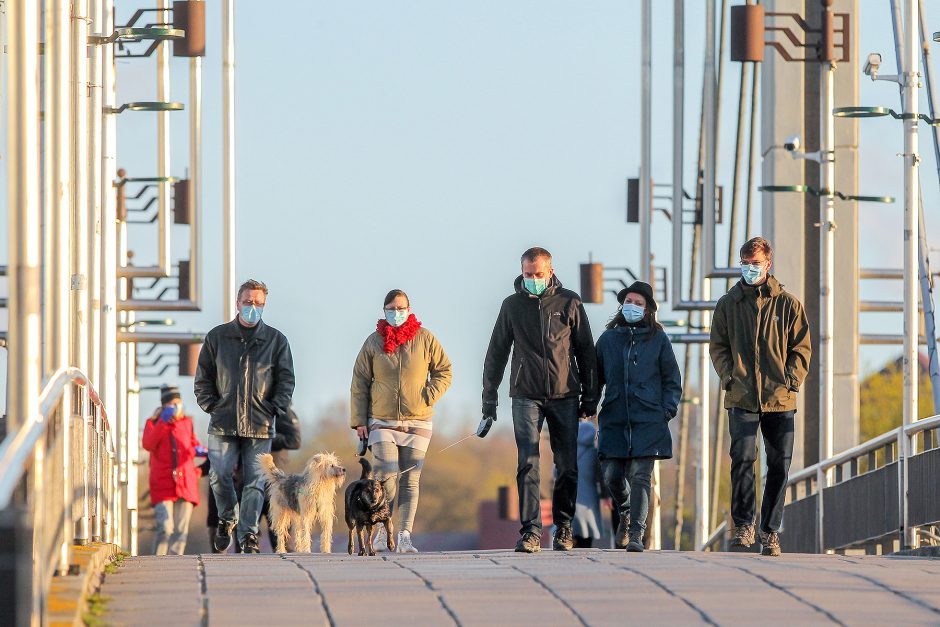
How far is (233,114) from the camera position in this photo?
105 feet

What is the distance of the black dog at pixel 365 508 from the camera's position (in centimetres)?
1472

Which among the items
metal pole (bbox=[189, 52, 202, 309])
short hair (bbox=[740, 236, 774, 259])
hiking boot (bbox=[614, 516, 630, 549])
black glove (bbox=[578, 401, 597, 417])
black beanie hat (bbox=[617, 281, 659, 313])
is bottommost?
hiking boot (bbox=[614, 516, 630, 549])

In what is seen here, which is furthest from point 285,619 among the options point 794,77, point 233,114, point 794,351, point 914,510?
point 233,114

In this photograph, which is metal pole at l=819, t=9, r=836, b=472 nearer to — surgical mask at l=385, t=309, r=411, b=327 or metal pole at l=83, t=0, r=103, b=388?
metal pole at l=83, t=0, r=103, b=388

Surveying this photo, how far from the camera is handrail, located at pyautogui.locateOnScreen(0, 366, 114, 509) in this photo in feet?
20.7

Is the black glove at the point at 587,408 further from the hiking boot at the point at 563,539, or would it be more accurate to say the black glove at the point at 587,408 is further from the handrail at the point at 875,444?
the handrail at the point at 875,444

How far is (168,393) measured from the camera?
20531mm

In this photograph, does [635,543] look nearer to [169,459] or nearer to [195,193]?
[169,459]

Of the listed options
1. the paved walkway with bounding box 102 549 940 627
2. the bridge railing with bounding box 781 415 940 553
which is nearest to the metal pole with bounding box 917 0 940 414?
the bridge railing with bounding box 781 415 940 553

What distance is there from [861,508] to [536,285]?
557 centimetres

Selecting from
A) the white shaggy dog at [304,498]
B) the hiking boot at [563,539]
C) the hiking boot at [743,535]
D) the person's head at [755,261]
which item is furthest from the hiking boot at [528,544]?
the white shaggy dog at [304,498]

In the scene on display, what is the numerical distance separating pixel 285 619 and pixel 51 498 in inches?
46.3

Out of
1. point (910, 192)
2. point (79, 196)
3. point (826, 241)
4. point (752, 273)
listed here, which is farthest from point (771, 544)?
point (826, 241)

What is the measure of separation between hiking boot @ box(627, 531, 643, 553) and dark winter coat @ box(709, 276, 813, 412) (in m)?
1.03
